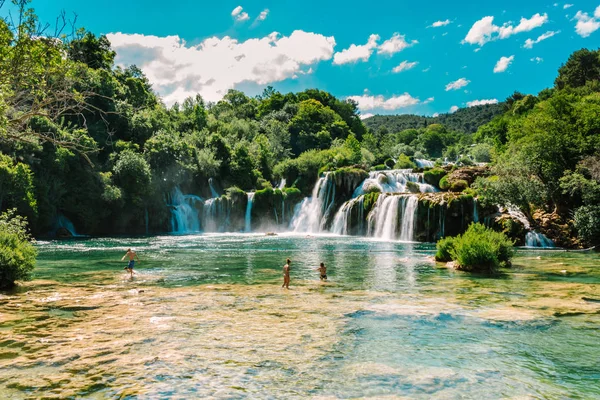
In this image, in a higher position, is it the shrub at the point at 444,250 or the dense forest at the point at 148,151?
the dense forest at the point at 148,151

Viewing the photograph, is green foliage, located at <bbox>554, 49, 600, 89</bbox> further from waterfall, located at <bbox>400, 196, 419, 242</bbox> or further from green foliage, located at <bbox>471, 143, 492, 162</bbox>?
waterfall, located at <bbox>400, 196, 419, 242</bbox>

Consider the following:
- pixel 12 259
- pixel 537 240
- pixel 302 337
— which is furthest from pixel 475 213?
pixel 12 259

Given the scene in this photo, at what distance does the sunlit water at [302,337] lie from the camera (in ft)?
21.8

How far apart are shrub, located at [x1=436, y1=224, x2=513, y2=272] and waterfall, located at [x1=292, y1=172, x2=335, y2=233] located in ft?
94.1

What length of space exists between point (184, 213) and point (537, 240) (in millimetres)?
37075

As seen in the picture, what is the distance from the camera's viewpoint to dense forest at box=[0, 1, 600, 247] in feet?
41.7

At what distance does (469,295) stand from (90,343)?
1104 centimetres

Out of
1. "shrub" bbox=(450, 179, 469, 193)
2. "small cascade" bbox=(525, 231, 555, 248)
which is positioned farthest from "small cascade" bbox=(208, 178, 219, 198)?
"small cascade" bbox=(525, 231, 555, 248)

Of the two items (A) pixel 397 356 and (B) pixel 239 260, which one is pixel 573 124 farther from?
(A) pixel 397 356

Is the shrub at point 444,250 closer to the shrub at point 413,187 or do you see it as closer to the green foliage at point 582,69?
the shrub at point 413,187

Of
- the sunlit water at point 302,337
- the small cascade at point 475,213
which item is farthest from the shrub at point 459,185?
the sunlit water at point 302,337

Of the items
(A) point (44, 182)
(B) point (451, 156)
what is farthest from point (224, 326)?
(B) point (451, 156)

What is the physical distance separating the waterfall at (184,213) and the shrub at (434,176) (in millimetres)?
26689

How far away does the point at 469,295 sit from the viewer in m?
14.0
